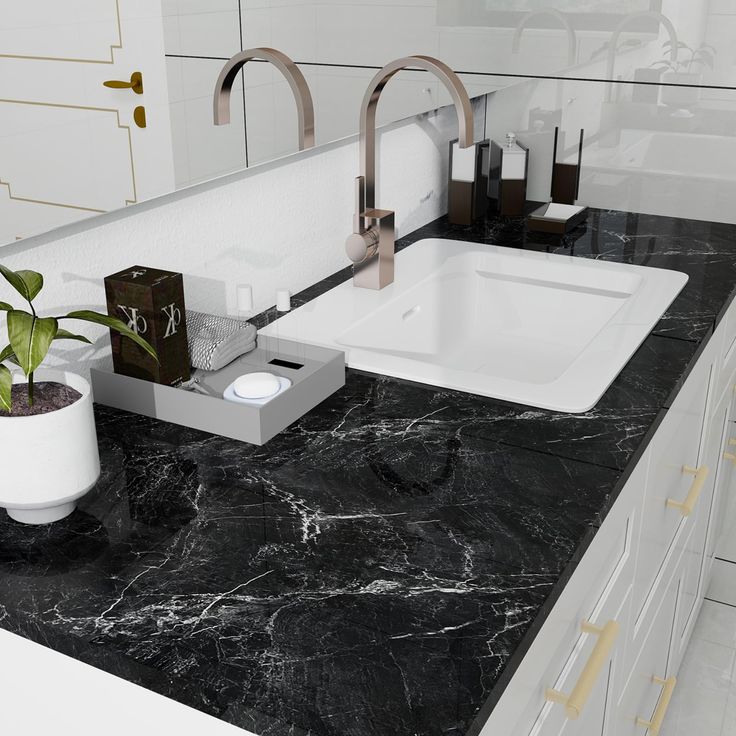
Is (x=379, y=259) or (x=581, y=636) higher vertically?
(x=379, y=259)

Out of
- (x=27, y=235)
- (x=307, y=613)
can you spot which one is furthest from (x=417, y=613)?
(x=27, y=235)

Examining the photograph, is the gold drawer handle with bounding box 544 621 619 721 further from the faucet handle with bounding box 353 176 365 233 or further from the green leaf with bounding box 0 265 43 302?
the faucet handle with bounding box 353 176 365 233

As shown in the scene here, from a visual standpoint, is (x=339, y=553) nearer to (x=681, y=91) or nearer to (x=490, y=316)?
(x=490, y=316)

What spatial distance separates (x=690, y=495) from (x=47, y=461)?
1158 mm

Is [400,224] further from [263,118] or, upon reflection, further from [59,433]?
[59,433]

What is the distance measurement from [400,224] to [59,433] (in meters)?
1.33

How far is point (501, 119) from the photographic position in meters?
2.55

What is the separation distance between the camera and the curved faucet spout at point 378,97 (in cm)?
152

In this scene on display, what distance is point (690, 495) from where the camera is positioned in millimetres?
1683

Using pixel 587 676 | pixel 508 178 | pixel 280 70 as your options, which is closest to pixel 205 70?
pixel 280 70

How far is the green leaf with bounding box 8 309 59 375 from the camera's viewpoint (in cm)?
96

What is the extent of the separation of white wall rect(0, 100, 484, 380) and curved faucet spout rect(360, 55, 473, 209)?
0.43 ft

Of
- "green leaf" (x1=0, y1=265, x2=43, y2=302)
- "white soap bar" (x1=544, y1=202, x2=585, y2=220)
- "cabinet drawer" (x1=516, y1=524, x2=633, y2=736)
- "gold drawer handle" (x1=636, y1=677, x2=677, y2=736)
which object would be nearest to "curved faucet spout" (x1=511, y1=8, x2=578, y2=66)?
"white soap bar" (x1=544, y1=202, x2=585, y2=220)

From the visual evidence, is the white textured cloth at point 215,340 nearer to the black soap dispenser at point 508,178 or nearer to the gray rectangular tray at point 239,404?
the gray rectangular tray at point 239,404
